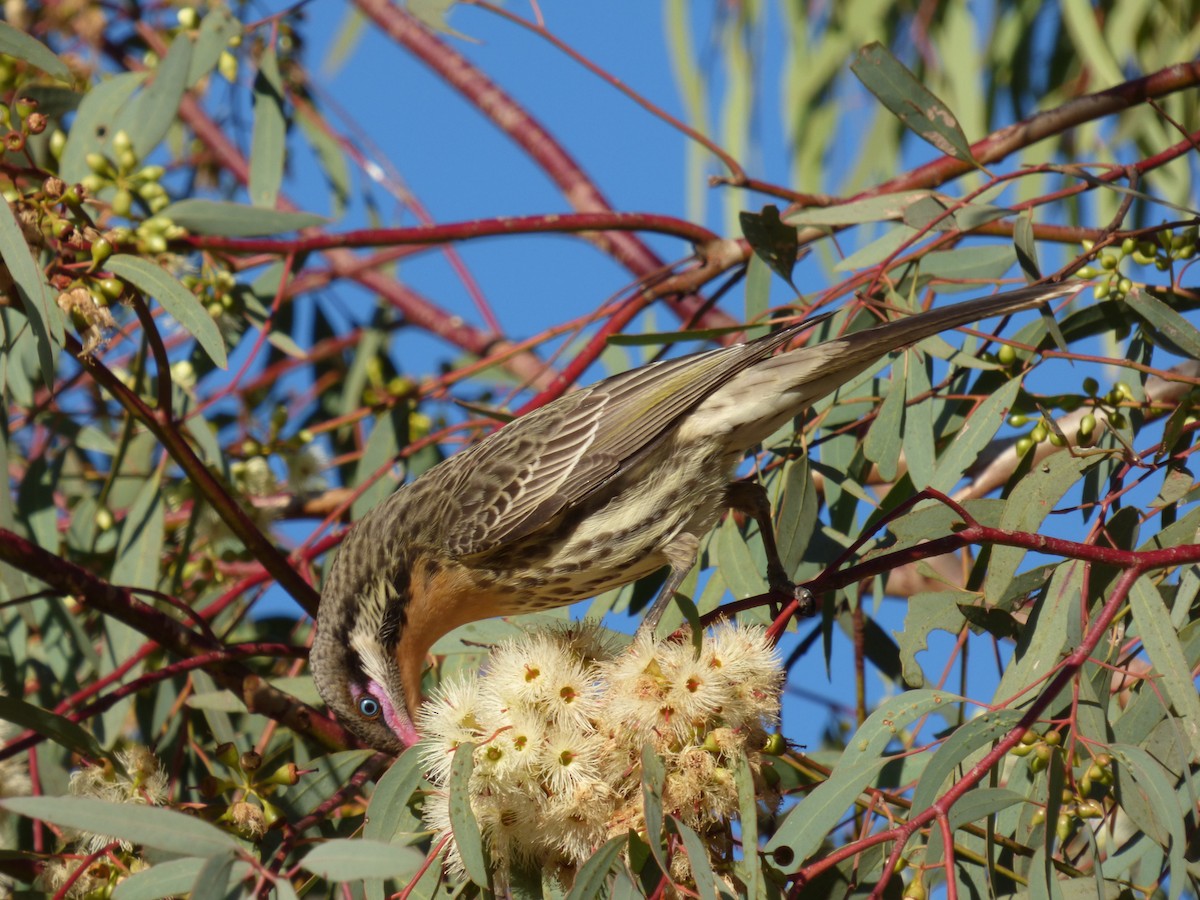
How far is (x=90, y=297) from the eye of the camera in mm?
2980

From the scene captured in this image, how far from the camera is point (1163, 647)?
99.3 inches

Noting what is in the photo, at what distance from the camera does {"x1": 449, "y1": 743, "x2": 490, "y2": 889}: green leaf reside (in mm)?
2219

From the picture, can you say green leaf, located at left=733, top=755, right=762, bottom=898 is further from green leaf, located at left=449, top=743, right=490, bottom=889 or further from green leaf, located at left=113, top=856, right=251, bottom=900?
green leaf, located at left=113, top=856, right=251, bottom=900

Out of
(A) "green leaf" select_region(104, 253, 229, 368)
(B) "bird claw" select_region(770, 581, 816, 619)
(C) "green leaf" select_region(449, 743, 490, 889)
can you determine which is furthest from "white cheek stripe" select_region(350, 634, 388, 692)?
(C) "green leaf" select_region(449, 743, 490, 889)

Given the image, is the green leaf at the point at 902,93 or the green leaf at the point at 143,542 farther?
the green leaf at the point at 143,542

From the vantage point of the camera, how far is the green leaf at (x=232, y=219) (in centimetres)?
373

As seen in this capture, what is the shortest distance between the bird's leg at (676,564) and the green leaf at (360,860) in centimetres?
145

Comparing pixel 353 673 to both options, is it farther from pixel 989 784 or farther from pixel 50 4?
pixel 50 4

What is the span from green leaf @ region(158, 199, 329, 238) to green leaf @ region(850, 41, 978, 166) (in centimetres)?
144

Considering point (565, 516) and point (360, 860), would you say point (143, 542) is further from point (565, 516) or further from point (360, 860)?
point (360, 860)

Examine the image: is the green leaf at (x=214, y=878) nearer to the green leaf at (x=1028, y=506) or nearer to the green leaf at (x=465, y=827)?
the green leaf at (x=465, y=827)

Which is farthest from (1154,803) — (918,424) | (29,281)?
(29,281)

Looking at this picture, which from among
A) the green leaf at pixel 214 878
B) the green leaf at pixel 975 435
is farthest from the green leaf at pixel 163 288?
the green leaf at pixel 975 435

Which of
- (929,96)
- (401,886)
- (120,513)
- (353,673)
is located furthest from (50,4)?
(401,886)
